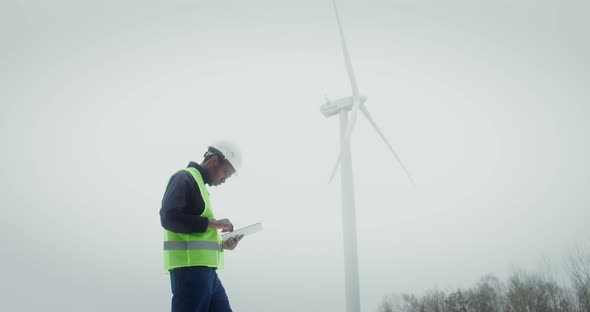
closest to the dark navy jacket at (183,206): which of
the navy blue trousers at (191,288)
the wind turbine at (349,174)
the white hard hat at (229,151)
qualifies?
the navy blue trousers at (191,288)

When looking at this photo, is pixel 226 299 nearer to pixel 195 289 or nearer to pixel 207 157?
pixel 195 289

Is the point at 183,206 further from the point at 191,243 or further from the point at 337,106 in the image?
the point at 337,106

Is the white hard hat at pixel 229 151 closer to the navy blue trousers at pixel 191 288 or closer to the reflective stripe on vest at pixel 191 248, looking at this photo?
the reflective stripe on vest at pixel 191 248

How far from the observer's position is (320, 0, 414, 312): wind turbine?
2214 cm

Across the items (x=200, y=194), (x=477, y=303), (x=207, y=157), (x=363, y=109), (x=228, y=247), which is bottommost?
(x=477, y=303)

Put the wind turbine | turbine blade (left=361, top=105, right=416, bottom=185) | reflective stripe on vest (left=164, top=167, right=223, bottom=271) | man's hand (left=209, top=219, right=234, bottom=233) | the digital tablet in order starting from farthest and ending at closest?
turbine blade (left=361, top=105, right=416, bottom=185) < the wind turbine < the digital tablet < man's hand (left=209, top=219, right=234, bottom=233) < reflective stripe on vest (left=164, top=167, right=223, bottom=271)

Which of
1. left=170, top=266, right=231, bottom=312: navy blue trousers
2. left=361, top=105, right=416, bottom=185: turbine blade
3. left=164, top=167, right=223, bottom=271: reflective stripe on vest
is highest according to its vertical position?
left=361, top=105, right=416, bottom=185: turbine blade

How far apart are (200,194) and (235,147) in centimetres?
81

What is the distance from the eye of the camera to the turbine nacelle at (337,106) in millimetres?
27495

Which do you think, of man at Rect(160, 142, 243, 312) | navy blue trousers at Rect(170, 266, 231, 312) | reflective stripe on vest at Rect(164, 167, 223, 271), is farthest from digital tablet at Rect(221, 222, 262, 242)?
navy blue trousers at Rect(170, 266, 231, 312)

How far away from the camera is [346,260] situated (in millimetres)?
22797

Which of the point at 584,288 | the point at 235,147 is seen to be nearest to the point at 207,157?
the point at 235,147

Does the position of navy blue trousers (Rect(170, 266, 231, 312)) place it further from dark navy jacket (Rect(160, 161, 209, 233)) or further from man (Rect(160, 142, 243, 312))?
dark navy jacket (Rect(160, 161, 209, 233))

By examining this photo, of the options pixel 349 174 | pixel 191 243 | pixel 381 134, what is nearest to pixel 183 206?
pixel 191 243
